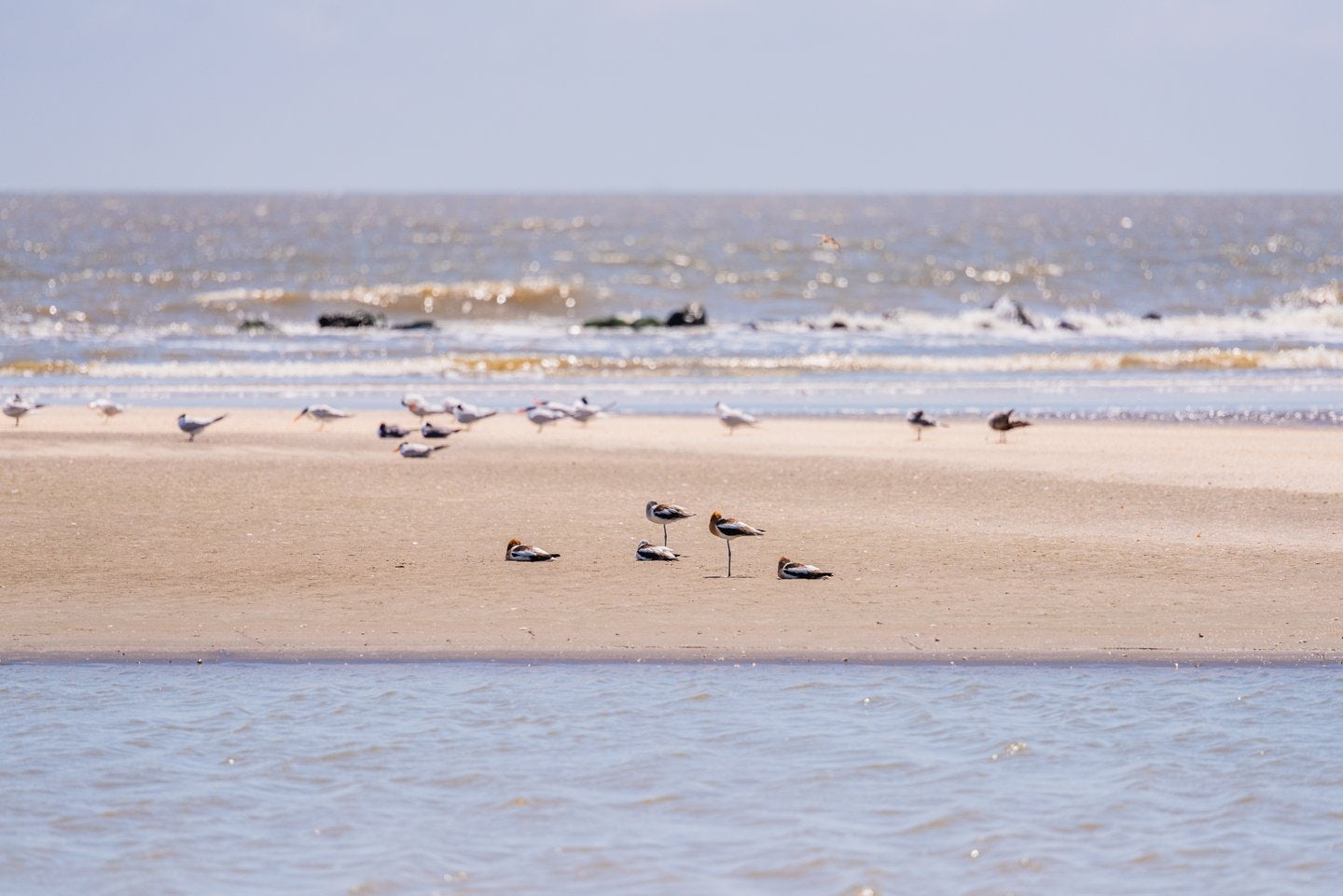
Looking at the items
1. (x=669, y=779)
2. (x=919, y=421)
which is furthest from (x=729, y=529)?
(x=919, y=421)

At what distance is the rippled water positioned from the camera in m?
5.76

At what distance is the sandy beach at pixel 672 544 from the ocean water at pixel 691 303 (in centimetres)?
655

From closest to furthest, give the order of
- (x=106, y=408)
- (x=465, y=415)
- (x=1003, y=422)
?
1. (x=1003, y=422)
2. (x=465, y=415)
3. (x=106, y=408)

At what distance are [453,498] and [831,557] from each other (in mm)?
3742

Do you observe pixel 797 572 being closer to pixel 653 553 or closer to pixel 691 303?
pixel 653 553

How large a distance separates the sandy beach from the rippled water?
0.49 meters

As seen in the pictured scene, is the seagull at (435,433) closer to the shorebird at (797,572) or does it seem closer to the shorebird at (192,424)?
the shorebird at (192,424)

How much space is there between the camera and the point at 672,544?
11.2 meters

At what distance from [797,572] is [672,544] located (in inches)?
60.0

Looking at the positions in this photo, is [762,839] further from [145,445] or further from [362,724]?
[145,445]

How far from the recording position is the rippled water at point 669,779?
5762 millimetres

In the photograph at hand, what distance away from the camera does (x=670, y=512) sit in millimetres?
10742

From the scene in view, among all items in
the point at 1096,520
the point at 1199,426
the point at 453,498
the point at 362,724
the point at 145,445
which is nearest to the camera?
the point at 362,724

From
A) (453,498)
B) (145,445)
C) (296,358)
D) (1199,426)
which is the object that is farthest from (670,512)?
(296,358)
